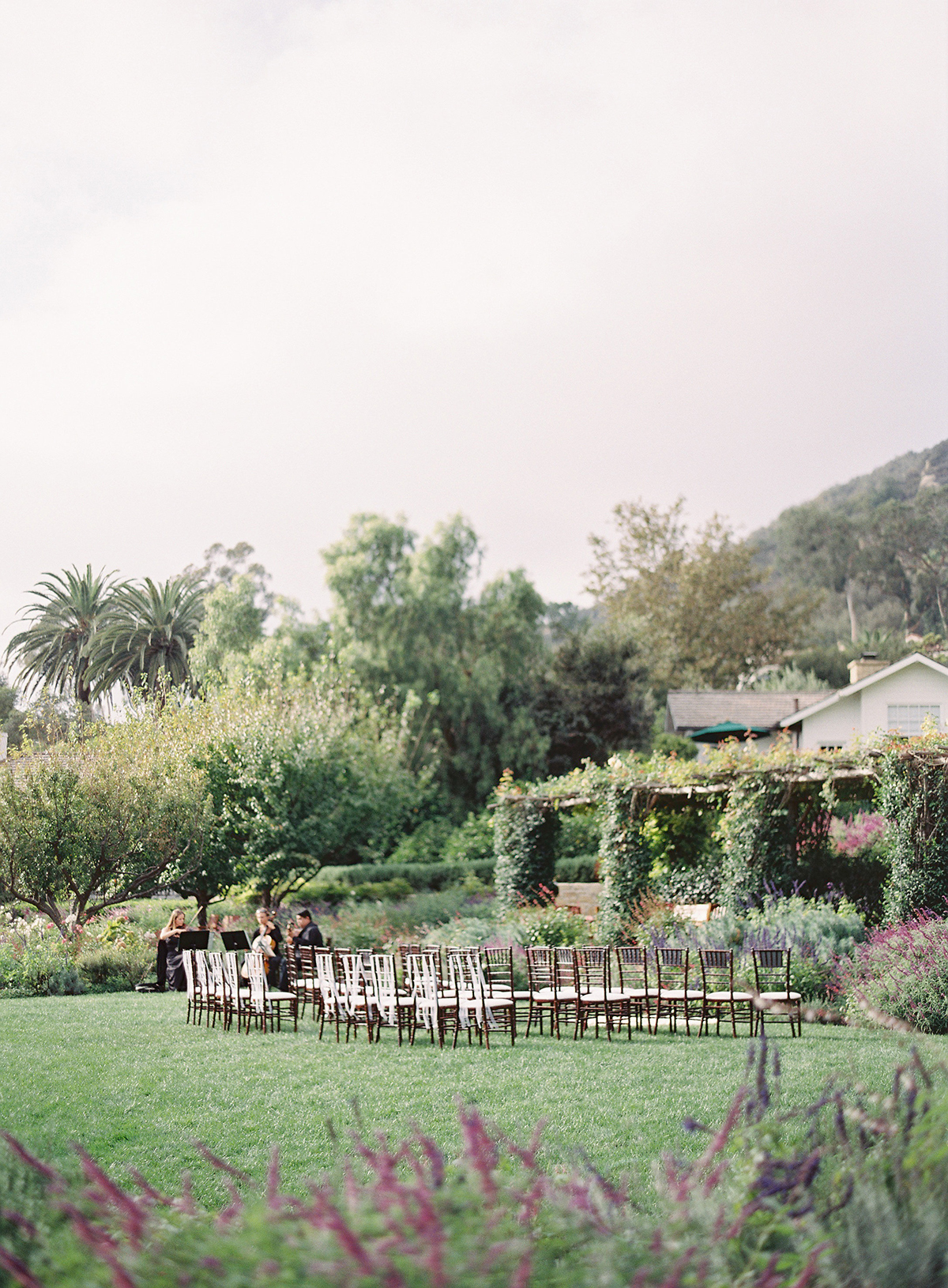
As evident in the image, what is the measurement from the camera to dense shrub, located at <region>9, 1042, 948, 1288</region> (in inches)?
91.4

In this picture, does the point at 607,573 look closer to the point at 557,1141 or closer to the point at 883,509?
the point at 883,509

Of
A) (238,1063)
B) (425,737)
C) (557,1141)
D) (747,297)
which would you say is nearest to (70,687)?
(425,737)

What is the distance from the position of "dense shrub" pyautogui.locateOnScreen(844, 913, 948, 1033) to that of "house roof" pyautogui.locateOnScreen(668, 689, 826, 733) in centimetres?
2465

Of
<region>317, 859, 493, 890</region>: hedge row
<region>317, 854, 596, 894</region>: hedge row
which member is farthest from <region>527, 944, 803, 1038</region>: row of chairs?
<region>317, 859, 493, 890</region>: hedge row

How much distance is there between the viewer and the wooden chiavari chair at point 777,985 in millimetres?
11750

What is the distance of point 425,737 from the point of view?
3284 cm

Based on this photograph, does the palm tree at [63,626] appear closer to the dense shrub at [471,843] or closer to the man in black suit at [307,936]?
the dense shrub at [471,843]

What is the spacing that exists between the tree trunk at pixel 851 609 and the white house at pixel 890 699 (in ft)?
131

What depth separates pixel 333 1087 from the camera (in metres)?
8.96

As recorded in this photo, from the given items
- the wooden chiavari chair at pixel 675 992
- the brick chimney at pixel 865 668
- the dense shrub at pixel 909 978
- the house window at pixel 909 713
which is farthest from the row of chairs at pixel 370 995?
the brick chimney at pixel 865 668

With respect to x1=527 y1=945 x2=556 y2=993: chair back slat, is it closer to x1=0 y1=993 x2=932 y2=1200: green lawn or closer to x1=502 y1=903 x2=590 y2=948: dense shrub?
x1=0 y1=993 x2=932 y2=1200: green lawn

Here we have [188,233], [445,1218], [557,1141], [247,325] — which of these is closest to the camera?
[445,1218]

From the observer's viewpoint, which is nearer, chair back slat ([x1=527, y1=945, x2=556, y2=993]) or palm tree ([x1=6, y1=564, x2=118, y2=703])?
chair back slat ([x1=527, y1=945, x2=556, y2=993])

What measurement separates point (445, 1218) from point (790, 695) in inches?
1477
